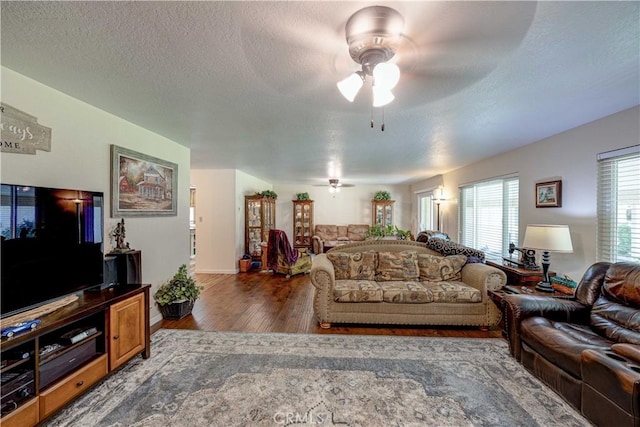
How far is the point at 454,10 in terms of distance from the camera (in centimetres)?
120

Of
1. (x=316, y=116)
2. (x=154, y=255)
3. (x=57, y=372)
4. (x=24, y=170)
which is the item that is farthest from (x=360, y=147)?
(x=57, y=372)

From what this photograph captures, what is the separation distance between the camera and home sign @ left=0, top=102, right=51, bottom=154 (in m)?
1.74

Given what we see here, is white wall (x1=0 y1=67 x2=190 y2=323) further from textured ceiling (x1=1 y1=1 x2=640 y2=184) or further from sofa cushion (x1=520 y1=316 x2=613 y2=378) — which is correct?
sofa cushion (x1=520 y1=316 x2=613 y2=378)

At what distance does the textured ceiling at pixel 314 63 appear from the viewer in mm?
1250

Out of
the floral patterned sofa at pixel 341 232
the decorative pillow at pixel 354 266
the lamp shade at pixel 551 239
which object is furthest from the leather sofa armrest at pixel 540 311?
the floral patterned sofa at pixel 341 232

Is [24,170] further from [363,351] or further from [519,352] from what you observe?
[519,352]

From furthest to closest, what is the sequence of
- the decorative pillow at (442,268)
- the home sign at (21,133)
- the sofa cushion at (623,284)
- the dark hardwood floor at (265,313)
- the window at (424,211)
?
the window at (424,211), the decorative pillow at (442,268), the dark hardwood floor at (265,313), the sofa cushion at (623,284), the home sign at (21,133)

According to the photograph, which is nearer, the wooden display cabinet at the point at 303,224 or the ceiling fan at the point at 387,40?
the ceiling fan at the point at 387,40

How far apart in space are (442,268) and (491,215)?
5.94 feet

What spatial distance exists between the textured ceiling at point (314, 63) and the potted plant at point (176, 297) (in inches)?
75.4

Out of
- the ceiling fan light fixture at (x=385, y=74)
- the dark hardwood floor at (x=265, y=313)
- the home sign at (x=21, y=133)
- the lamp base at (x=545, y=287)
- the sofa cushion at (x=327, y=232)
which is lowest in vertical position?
the dark hardwood floor at (x=265, y=313)

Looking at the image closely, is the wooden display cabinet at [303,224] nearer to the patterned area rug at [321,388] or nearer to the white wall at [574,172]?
the white wall at [574,172]

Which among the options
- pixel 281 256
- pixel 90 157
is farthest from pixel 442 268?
pixel 90 157

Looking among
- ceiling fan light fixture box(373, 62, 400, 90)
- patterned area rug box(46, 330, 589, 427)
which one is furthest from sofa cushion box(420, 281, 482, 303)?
ceiling fan light fixture box(373, 62, 400, 90)
